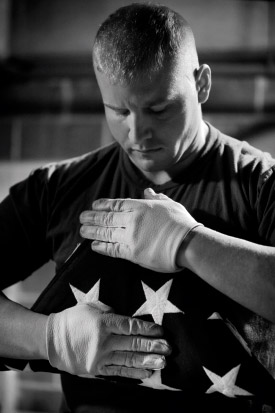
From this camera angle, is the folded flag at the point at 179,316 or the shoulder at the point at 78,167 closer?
the folded flag at the point at 179,316

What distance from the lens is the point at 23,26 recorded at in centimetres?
233

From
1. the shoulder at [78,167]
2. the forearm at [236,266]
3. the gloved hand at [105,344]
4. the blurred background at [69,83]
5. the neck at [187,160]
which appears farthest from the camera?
the blurred background at [69,83]

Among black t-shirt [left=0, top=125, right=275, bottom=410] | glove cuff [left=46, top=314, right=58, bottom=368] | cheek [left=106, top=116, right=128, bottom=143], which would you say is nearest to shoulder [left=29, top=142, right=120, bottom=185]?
black t-shirt [left=0, top=125, right=275, bottom=410]

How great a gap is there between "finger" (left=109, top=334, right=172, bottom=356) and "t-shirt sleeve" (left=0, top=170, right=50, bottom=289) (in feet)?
1.12

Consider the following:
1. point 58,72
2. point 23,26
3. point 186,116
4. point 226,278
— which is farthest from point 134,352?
point 23,26

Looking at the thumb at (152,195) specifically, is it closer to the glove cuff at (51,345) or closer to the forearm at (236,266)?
the forearm at (236,266)

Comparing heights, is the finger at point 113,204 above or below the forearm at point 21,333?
above

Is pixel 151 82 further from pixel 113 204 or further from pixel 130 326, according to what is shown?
pixel 130 326

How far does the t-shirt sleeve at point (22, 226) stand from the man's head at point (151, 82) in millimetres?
271

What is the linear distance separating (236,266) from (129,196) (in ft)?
1.11

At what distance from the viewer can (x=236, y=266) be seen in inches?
38.6

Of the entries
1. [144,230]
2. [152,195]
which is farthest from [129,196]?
[144,230]

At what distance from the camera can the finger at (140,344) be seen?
106 centimetres

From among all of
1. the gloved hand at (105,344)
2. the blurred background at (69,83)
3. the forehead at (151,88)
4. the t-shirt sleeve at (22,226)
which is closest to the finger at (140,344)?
the gloved hand at (105,344)
